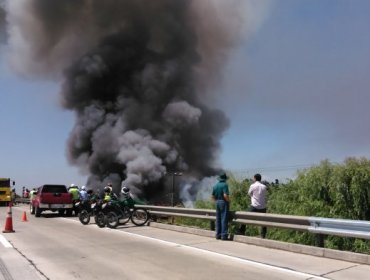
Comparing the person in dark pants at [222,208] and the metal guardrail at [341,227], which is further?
the person in dark pants at [222,208]

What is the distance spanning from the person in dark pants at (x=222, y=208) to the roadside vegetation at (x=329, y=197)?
1.48 meters

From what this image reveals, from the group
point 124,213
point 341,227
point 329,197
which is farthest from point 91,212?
point 341,227

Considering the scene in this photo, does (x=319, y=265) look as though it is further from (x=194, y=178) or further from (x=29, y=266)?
(x=194, y=178)

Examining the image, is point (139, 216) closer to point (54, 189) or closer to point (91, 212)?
point (91, 212)

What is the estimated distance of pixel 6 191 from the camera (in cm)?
4541

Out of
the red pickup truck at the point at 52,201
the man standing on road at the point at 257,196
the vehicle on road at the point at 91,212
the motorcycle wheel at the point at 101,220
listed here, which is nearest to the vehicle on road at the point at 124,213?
the motorcycle wheel at the point at 101,220

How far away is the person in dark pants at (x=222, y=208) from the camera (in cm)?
1230

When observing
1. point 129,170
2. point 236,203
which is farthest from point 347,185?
point 129,170

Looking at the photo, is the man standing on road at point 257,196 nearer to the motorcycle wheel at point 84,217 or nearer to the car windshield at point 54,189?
the motorcycle wheel at point 84,217

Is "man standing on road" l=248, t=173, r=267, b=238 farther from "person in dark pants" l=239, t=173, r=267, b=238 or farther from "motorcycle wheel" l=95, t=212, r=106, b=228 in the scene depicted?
"motorcycle wheel" l=95, t=212, r=106, b=228

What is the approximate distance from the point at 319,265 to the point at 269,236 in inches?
181

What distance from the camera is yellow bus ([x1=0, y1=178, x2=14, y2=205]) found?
44938mm

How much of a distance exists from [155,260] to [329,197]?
198 inches

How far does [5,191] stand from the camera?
4538 centimetres
